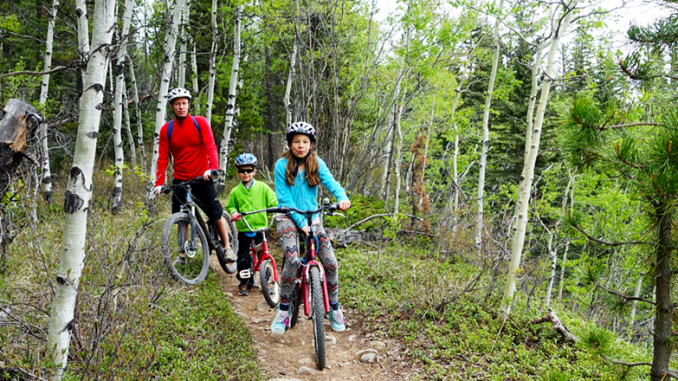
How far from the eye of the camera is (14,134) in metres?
3.51

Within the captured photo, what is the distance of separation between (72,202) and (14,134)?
172 centimetres

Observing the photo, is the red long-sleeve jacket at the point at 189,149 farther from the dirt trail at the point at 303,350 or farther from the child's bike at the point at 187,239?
the dirt trail at the point at 303,350

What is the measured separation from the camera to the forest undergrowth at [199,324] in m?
2.92

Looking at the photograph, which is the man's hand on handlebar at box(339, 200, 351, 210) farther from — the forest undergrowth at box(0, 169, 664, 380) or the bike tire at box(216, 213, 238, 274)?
the bike tire at box(216, 213, 238, 274)

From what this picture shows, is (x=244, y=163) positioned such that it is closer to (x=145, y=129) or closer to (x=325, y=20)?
(x=325, y=20)

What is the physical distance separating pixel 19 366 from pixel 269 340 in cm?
269

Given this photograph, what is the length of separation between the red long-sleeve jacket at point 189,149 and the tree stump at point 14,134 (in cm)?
161

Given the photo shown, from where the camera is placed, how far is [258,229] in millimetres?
5574

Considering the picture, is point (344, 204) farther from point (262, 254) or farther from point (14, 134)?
point (14, 134)

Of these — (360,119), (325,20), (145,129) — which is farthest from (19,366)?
(145,129)

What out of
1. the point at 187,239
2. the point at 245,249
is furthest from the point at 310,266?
the point at 187,239

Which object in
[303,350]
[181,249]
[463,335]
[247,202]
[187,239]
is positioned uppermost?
[247,202]

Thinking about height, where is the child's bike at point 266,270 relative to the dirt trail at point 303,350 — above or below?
above

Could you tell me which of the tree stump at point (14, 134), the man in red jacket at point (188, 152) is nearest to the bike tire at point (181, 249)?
the man in red jacket at point (188, 152)
